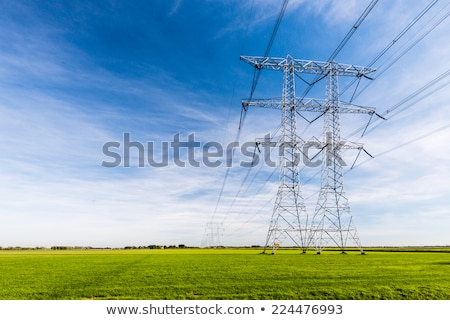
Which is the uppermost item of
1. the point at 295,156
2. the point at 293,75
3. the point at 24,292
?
the point at 293,75

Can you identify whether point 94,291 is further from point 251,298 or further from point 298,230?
point 298,230

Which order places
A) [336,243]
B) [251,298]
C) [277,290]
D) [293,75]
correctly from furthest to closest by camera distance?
[293,75] < [336,243] < [277,290] < [251,298]

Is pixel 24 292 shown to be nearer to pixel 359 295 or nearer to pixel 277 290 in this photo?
pixel 277 290

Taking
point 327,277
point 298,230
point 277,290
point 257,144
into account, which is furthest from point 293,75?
point 277,290

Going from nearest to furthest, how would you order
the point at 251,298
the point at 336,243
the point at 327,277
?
the point at 251,298 → the point at 327,277 → the point at 336,243

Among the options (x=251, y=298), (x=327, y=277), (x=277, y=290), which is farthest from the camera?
(x=327, y=277)

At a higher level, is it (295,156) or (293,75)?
(293,75)

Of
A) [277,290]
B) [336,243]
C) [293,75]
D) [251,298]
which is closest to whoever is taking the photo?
[251,298]

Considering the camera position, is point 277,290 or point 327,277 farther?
point 327,277

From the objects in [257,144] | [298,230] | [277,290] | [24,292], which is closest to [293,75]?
[257,144]
